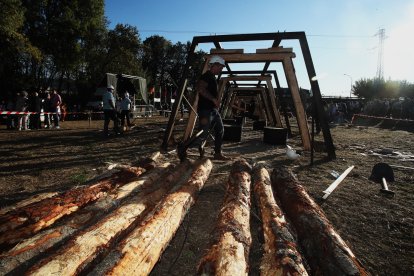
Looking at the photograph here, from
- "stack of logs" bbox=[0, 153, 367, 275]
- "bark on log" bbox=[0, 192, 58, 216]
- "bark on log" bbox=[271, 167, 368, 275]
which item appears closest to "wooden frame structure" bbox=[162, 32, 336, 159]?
"stack of logs" bbox=[0, 153, 367, 275]

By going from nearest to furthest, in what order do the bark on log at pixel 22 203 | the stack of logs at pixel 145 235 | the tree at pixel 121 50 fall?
the stack of logs at pixel 145 235 < the bark on log at pixel 22 203 < the tree at pixel 121 50

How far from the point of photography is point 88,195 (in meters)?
3.59

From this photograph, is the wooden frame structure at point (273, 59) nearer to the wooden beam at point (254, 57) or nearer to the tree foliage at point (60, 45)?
the wooden beam at point (254, 57)

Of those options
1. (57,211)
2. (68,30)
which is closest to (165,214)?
(57,211)

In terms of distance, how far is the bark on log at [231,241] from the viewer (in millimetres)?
2127

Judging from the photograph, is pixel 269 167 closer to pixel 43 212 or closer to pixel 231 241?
pixel 231 241

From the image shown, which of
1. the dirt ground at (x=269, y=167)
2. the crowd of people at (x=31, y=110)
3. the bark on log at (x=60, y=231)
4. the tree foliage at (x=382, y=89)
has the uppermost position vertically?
the tree foliage at (x=382, y=89)

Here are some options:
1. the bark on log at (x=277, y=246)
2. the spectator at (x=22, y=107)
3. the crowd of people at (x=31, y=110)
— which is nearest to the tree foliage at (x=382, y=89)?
the crowd of people at (x=31, y=110)

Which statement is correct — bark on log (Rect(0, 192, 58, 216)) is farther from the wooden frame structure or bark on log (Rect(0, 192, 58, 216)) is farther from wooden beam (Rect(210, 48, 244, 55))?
wooden beam (Rect(210, 48, 244, 55))

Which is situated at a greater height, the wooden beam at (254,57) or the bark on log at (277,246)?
the wooden beam at (254,57)

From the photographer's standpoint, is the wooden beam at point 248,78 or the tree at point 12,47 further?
the tree at point 12,47

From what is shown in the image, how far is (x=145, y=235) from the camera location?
2.50 meters

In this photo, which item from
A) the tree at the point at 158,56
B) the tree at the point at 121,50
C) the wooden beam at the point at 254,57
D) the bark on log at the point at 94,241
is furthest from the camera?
the tree at the point at 158,56

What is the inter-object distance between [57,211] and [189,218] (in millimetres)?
1480
